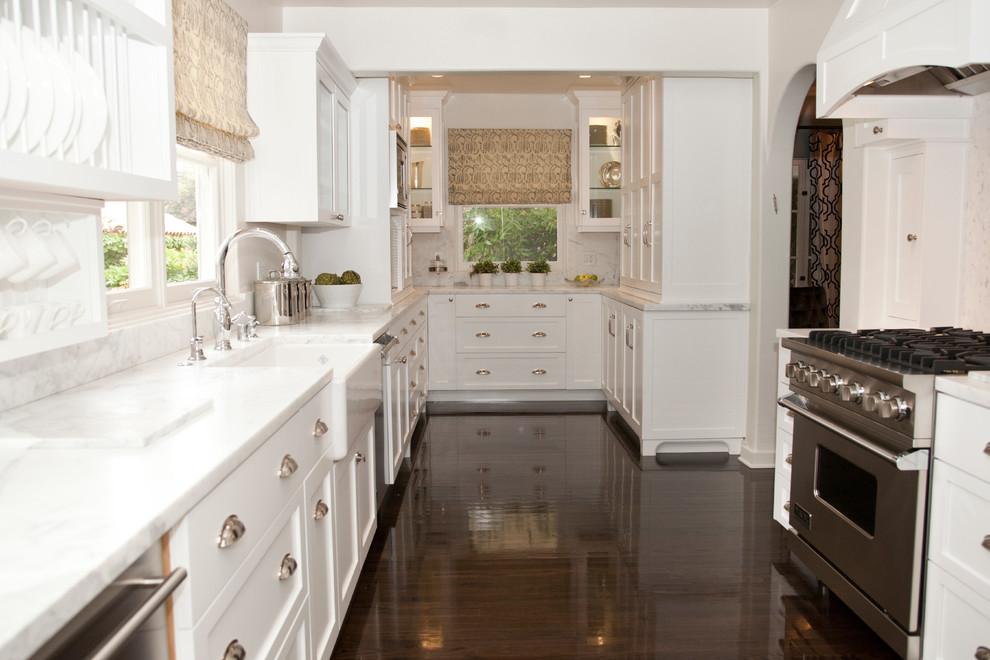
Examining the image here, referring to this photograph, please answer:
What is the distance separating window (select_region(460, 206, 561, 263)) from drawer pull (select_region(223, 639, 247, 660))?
216 inches

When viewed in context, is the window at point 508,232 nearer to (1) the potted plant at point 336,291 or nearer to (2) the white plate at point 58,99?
(1) the potted plant at point 336,291

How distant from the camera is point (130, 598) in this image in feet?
3.13

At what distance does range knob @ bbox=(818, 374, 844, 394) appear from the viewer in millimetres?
2410

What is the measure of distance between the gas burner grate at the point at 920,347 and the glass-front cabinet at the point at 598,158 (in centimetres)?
367

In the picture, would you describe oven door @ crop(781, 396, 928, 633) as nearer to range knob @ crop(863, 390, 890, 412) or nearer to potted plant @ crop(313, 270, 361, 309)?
range knob @ crop(863, 390, 890, 412)

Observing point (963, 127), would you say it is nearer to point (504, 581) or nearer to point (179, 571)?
point (504, 581)

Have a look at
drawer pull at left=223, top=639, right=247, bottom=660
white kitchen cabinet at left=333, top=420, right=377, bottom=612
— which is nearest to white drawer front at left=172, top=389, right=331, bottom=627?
drawer pull at left=223, top=639, right=247, bottom=660

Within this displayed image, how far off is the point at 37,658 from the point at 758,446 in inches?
159

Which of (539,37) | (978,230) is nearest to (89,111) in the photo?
(978,230)

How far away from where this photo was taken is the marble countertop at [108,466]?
0.79 meters

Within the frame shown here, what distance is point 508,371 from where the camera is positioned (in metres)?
5.92

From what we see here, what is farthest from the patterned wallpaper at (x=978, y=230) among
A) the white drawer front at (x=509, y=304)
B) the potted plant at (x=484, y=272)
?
the potted plant at (x=484, y=272)

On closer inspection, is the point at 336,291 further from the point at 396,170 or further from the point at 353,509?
the point at 353,509

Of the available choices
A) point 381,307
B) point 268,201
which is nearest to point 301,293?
point 268,201
